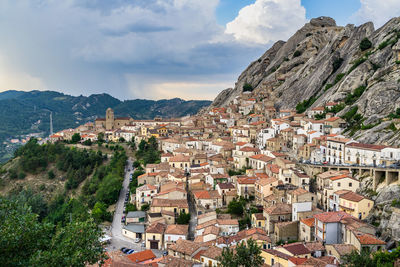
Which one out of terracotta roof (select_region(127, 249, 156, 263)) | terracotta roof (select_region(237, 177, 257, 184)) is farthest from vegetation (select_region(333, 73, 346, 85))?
terracotta roof (select_region(127, 249, 156, 263))

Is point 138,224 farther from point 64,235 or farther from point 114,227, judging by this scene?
point 64,235

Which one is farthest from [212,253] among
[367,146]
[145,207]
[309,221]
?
[367,146]

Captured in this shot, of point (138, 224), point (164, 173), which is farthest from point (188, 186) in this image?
point (138, 224)

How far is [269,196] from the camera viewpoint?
41594mm

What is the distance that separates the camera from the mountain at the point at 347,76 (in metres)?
48.1

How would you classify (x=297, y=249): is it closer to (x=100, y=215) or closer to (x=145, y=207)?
(x=145, y=207)

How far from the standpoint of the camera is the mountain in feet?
158

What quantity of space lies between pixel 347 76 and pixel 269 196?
104ft

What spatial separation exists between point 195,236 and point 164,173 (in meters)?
18.1

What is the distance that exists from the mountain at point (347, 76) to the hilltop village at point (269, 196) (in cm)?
317

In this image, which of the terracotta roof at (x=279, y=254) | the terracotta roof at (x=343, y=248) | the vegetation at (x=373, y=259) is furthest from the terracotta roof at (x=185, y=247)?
the vegetation at (x=373, y=259)

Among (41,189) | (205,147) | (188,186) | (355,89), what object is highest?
(355,89)

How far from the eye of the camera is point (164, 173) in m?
55.0

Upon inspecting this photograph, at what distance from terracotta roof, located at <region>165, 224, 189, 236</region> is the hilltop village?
11 cm
